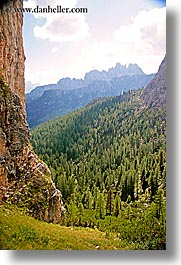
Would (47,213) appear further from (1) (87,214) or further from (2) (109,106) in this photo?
(2) (109,106)

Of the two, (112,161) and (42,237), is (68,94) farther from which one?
(42,237)

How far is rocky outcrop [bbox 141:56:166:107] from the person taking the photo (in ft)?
12.5

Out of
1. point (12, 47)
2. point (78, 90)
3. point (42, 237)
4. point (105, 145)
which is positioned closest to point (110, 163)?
point (105, 145)

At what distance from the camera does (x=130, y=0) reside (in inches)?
152

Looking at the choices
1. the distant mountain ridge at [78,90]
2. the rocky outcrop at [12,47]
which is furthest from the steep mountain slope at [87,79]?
the rocky outcrop at [12,47]

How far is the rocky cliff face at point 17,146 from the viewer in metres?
3.88

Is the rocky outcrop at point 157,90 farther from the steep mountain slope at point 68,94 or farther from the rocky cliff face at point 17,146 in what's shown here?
the rocky cliff face at point 17,146

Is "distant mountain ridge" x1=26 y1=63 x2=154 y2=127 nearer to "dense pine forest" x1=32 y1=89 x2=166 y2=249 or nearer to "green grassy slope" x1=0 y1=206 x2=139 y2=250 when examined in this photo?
"dense pine forest" x1=32 y1=89 x2=166 y2=249

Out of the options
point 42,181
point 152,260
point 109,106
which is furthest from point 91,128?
point 152,260

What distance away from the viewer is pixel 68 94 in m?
4.06

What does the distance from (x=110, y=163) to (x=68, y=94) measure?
0.61 metres

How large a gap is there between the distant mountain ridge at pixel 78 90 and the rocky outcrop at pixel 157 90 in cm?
5

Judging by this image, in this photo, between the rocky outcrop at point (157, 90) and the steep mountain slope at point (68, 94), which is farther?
the steep mountain slope at point (68, 94)

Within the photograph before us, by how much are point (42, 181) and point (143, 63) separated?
44.5 inches
